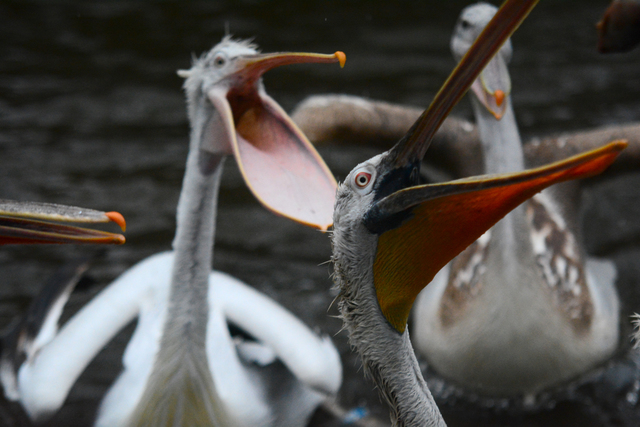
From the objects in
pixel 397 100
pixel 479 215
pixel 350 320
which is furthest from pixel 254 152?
pixel 397 100

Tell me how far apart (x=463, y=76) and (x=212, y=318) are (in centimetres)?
168

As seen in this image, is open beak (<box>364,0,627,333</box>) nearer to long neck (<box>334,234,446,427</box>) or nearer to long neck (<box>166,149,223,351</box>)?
long neck (<box>334,234,446,427</box>)

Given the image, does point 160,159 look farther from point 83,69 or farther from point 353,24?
point 353,24

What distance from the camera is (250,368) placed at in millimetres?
2629

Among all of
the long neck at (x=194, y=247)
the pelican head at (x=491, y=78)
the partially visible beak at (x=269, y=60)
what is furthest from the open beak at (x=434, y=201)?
the pelican head at (x=491, y=78)

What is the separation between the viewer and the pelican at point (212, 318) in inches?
79.9

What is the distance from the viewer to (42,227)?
1.48 meters

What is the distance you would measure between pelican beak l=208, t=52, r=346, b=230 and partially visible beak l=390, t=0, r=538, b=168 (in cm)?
58

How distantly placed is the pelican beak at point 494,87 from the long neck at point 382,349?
1.21 metres

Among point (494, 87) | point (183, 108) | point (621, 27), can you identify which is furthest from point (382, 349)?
point (183, 108)

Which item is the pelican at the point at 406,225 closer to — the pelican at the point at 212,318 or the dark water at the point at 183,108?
the pelican at the point at 212,318

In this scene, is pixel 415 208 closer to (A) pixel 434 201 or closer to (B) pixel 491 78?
(A) pixel 434 201

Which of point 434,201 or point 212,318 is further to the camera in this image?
point 212,318

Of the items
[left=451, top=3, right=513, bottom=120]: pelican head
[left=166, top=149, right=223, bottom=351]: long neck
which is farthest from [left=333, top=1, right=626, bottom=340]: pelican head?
[left=451, top=3, right=513, bottom=120]: pelican head
